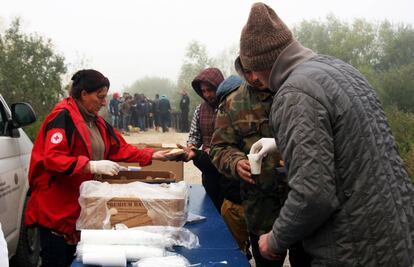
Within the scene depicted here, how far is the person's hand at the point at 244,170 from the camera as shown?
2.76 meters

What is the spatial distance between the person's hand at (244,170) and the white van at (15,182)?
1.91 meters

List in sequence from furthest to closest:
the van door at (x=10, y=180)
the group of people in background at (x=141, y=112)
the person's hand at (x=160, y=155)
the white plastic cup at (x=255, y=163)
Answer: the group of people in background at (x=141, y=112), the van door at (x=10, y=180), the person's hand at (x=160, y=155), the white plastic cup at (x=255, y=163)

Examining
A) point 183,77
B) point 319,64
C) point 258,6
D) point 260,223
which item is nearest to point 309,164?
point 319,64

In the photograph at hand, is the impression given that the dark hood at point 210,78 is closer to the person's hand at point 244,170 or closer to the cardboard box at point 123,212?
the person's hand at point 244,170

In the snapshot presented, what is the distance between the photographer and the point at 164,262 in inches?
84.0

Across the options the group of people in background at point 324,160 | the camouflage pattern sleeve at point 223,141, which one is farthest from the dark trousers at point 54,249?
the camouflage pattern sleeve at point 223,141

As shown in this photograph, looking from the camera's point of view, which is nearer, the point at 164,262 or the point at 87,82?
the point at 164,262

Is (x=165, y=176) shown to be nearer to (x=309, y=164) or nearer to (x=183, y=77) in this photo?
(x=309, y=164)

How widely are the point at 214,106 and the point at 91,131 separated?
166 cm

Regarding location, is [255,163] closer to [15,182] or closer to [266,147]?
[266,147]

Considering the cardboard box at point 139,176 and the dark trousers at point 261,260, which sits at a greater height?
the cardboard box at point 139,176

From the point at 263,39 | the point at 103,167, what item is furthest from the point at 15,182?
the point at 263,39

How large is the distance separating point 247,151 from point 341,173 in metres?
1.34

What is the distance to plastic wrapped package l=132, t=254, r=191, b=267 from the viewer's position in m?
2.12
